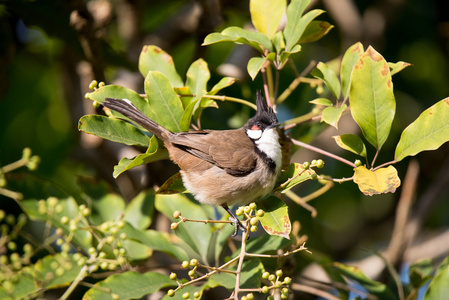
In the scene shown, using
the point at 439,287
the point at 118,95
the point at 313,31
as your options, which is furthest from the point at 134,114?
the point at 439,287

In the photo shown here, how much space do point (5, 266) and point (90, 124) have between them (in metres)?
0.81

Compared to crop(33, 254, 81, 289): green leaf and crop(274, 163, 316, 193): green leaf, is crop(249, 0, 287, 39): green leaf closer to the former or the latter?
crop(274, 163, 316, 193): green leaf

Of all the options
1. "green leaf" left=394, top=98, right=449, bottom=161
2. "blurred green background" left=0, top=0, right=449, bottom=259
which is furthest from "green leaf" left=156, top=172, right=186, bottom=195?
"green leaf" left=394, top=98, right=449, bottom=161

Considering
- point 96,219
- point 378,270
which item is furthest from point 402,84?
point 96,219

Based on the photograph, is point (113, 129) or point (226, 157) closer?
point (113, 129)

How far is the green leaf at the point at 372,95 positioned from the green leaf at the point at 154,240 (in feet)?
3.53

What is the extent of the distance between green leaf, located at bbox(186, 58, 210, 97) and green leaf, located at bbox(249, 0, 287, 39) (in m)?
0.30

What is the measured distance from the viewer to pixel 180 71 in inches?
178

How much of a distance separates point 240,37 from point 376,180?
752mm

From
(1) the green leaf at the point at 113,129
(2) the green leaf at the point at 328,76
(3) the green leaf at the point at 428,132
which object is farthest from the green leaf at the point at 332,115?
(1) the green leaf at the point at 113,129

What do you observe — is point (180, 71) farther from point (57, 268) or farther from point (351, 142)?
point (351, 142)

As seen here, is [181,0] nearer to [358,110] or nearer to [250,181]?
[250,181]

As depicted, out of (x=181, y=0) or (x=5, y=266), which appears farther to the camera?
(x=181, y=0)

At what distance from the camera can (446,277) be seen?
2.20 metres
